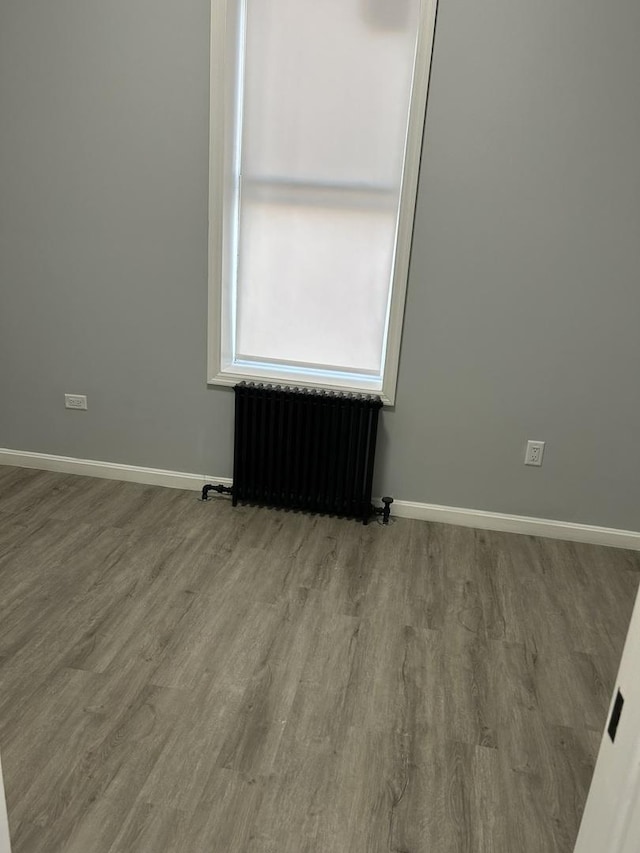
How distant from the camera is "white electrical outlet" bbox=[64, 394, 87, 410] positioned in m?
3.59

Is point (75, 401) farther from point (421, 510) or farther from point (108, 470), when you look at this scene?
point (421, 510)

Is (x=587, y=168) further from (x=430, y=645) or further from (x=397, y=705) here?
(x=397, y=705)

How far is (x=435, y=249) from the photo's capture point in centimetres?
308

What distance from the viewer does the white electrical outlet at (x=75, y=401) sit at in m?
3.59

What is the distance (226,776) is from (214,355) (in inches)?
80.3

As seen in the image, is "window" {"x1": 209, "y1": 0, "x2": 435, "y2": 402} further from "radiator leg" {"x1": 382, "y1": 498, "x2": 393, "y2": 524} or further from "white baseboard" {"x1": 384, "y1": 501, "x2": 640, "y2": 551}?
"white baseboard" {"x1": 384, "y1": 501, "x2": 640, "y2": 551}

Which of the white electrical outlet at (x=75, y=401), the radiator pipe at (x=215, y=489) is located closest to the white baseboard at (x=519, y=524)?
the radiator pipe at (x=215, y=489)

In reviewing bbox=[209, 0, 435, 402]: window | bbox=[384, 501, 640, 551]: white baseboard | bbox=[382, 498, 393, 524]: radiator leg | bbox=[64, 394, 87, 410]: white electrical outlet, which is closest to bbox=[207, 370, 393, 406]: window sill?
bbox=[209, 0, 435, 402]: window

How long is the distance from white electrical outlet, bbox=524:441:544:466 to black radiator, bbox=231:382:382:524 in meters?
0.76

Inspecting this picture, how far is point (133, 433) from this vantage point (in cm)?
362

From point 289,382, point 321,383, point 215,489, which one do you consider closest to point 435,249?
point 321,383

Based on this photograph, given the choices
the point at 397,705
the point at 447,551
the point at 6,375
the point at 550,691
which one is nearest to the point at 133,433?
the point at 6,375

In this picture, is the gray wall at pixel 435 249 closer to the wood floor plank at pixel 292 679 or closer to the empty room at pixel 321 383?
the empty room at pixel 321 383

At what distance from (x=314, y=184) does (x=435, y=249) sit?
654 millimetres
